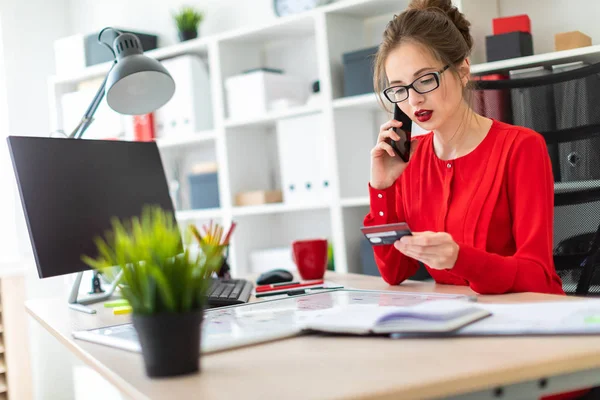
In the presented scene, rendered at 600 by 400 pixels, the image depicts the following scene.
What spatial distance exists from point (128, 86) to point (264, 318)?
0.89m

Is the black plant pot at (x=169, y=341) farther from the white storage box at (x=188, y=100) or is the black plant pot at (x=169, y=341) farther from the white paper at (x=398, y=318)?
the white storage box at (x=188, y=100)

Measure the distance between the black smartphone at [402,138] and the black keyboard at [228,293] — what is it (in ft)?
1.61

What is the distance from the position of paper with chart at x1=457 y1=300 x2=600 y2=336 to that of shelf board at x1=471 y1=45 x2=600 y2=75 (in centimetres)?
145

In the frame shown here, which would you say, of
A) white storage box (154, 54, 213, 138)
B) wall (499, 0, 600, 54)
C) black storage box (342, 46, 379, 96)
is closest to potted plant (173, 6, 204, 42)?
white storage box (154, 54, 213, 138)

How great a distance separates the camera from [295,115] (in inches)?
117

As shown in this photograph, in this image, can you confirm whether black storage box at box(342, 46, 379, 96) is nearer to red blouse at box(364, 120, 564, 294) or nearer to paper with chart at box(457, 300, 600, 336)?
red blouse at box(364, 120, 564, 294)

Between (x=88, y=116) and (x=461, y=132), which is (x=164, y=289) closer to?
(x=461, y=132)

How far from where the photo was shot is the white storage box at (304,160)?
2.90 m

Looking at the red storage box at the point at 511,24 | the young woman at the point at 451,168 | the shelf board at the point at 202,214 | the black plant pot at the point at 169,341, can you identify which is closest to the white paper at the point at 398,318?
the black plant pot at the point at 169,341

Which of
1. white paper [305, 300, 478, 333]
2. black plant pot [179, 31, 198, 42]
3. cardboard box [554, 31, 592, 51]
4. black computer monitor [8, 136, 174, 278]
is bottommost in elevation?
white paper [305, 300, 478, 333]

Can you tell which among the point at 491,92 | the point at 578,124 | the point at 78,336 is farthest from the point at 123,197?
the point at 578,124

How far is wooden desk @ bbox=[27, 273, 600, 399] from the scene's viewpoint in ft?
2.35

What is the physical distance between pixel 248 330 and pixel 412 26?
0.88 m

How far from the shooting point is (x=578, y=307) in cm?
97
